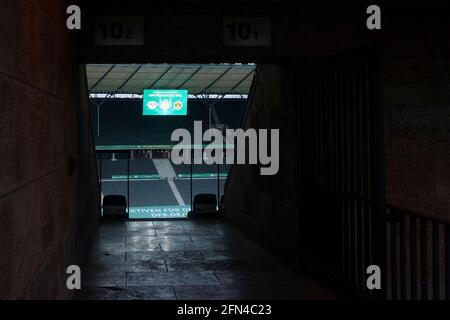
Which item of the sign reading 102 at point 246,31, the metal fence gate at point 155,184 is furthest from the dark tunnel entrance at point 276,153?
the metal fence gate at point 155,184

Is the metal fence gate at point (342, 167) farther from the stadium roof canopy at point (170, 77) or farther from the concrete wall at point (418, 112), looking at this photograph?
the stadium roof canopy at point (170, 77)

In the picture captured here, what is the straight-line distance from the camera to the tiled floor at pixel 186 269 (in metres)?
6.94

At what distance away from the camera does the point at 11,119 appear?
3285 mm

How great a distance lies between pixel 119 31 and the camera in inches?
289

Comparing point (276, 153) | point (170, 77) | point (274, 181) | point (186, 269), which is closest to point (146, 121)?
point (170, 77)

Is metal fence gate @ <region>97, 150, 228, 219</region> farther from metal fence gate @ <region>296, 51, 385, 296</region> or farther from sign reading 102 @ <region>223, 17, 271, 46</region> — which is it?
sign reading 102 @ <region>223, 17, 271, 46</region>

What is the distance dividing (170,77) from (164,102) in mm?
3344

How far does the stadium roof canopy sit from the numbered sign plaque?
61.0ft

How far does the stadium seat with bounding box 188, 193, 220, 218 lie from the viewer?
14203mm

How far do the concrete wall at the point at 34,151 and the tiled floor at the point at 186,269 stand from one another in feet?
4.33

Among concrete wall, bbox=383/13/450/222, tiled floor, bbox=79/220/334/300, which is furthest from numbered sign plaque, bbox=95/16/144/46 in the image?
concrete wall, bbox=383/13/450/222

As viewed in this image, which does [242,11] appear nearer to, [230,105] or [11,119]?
[11,119]

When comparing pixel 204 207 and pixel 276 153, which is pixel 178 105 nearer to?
pixel 204 207
